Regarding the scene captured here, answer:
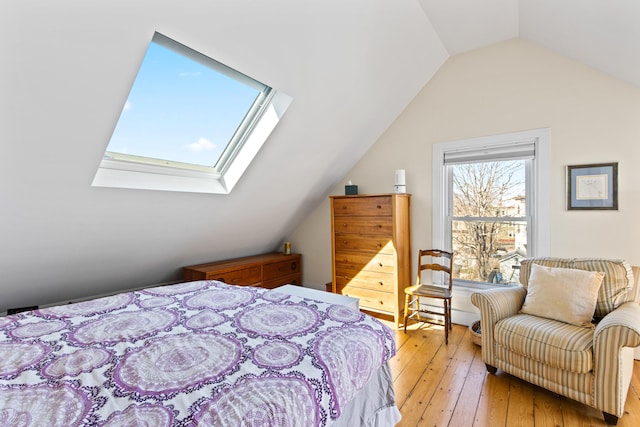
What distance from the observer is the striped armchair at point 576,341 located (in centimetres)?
172

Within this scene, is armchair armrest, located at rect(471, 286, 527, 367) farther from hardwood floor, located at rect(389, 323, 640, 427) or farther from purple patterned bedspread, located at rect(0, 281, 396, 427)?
purple patterned bedspread, located at rect(0, 281, 396, 427)

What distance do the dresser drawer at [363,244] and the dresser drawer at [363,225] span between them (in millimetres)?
62

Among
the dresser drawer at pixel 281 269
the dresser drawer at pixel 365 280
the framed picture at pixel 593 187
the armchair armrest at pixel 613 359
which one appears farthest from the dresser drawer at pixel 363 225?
the armchair armrest at pixel 613 359

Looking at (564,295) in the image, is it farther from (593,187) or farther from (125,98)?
(125,98)

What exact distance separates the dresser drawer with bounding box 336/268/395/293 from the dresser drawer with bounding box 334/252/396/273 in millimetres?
43

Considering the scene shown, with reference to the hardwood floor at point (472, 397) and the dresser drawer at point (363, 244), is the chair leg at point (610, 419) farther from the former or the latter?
the dresser drawer at point (363, 244)

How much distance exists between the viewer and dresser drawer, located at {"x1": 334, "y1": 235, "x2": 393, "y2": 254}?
10.4 ft

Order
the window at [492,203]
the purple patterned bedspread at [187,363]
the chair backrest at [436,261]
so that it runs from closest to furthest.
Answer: the purple patterned bedspread at [187,363], the window at [492,203], the chair backrest at [436,261]

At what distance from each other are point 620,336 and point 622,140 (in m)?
1.62

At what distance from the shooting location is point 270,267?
3.86m

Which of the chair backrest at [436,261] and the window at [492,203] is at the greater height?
the window at [492,203]

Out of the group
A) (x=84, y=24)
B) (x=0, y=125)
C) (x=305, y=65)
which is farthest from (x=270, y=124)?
(x=0, y=125)

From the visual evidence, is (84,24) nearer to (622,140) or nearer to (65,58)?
(65,58)

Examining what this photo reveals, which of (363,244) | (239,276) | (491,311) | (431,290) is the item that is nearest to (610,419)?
(491,311)
